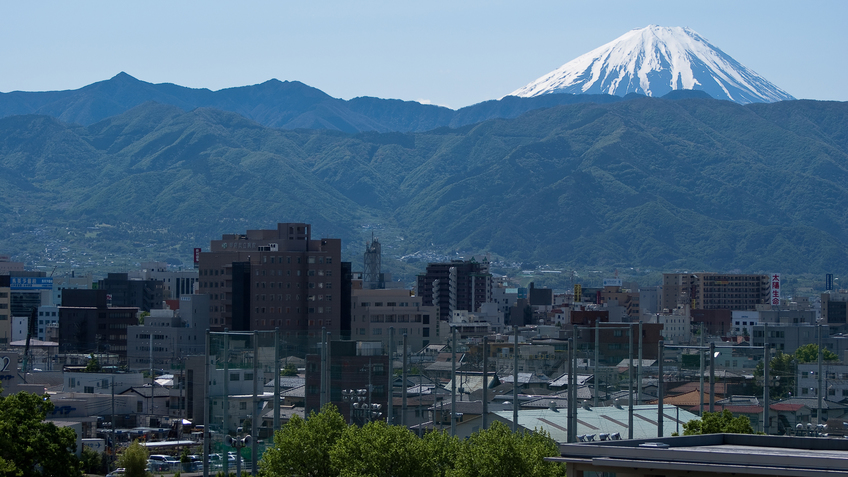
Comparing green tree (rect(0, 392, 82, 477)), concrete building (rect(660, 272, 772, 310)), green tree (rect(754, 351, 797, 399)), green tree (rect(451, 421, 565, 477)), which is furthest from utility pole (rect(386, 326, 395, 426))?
concrete building (rect(660, 272, 772, 310))

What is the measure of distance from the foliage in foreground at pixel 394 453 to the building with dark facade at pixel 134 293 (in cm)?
13367

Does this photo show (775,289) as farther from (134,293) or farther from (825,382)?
(825,382)

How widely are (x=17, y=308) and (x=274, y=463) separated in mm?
124568

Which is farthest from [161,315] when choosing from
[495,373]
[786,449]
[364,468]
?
[786,449]

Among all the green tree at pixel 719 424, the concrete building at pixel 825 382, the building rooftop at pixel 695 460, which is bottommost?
the green tree at pixel 719 424

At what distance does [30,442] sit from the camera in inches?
1178

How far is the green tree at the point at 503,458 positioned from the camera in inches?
977

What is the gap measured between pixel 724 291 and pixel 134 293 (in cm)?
8674

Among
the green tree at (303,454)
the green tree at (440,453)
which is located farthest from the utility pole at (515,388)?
the green tree at (303,454)

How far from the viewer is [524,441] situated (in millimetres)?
26297

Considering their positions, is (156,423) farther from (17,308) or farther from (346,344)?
(17,308)

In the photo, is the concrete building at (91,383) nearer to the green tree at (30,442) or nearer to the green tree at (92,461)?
the green tree at (92,461)

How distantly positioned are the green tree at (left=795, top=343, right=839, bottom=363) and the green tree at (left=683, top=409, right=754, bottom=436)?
5904 millimetres

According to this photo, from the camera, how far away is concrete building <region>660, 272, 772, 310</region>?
18388 cm
